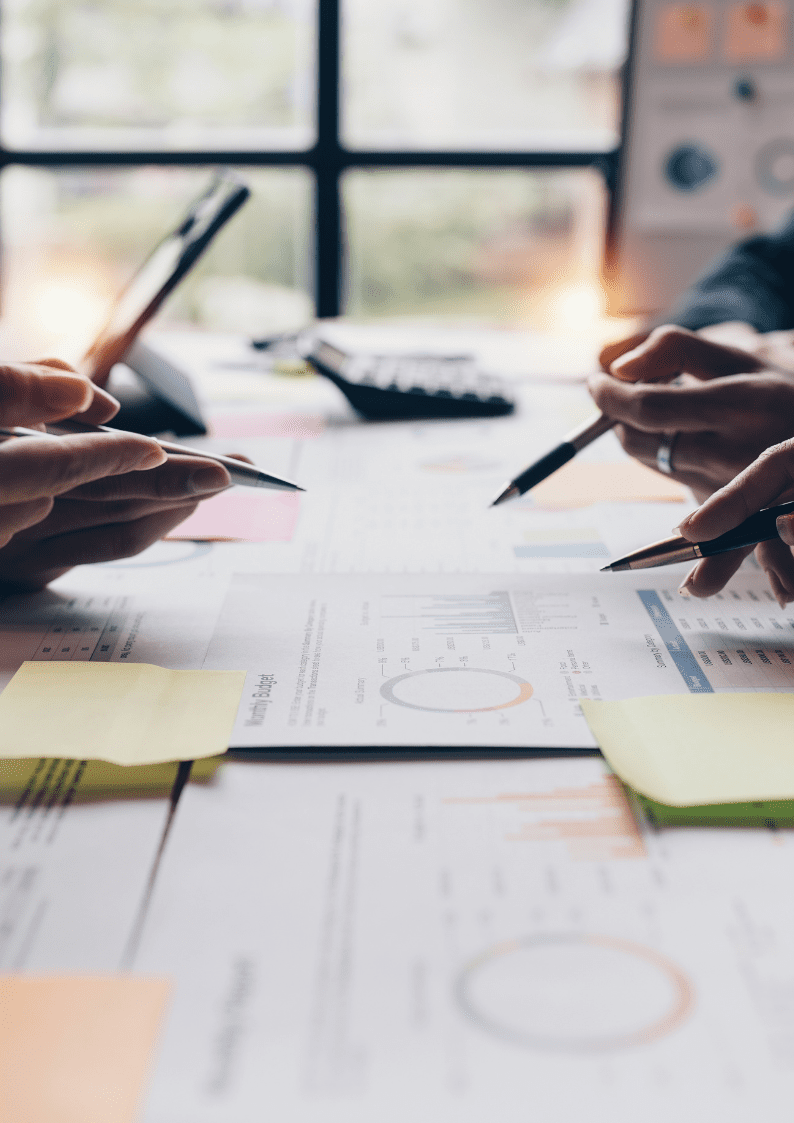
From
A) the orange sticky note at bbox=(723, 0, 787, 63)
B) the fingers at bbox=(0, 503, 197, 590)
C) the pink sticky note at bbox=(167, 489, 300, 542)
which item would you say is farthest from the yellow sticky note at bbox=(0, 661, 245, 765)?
the orange sticky note at bbox=(723, 0, 787, 63)

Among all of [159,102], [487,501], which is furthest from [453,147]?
[487,501]

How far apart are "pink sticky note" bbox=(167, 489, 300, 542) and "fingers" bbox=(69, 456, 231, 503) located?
124mm

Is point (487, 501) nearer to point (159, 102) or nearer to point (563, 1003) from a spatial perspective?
point (563, 1003)

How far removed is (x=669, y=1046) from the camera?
32cm

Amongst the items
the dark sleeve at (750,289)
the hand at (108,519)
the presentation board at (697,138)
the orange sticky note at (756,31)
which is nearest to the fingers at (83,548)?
the hand at (108,519)

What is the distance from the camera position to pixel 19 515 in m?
0.57

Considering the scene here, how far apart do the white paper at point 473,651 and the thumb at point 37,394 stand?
160mm

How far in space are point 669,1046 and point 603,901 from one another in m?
0.07

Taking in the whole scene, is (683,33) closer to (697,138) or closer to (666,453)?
(697,138)

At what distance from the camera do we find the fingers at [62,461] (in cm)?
55

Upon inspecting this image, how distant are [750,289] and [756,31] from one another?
1.28 meters

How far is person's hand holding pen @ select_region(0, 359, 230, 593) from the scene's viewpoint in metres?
0.56

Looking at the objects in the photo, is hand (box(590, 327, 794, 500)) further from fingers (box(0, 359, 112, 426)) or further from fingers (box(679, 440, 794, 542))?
fingers (box(0, 359, 112, 426))

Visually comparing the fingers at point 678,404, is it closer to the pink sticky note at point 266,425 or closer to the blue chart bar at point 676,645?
the blue chart bar at point 676,645
